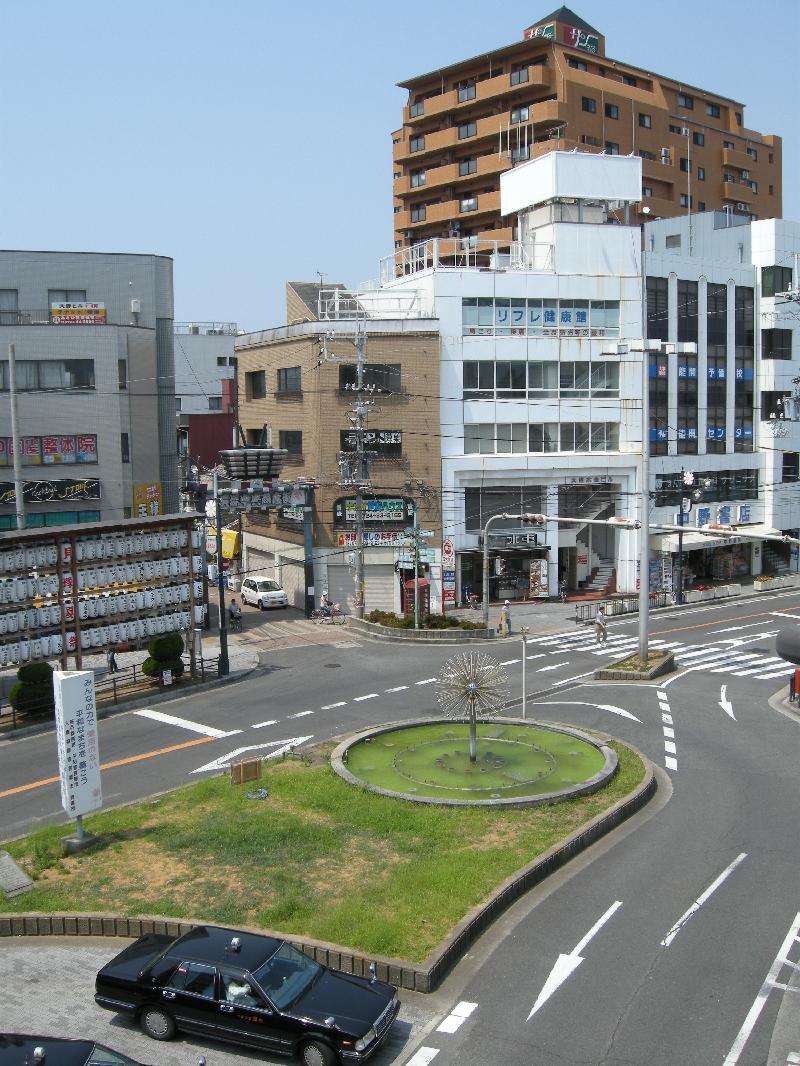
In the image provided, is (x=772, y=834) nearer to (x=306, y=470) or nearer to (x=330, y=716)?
(x=330, y=716)

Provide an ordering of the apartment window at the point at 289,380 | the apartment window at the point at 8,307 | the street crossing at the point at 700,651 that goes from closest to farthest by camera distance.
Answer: the street crossing at the point at 700,651 < the apartment window at the point at 289,380 < the apartment window at the point at 8,307

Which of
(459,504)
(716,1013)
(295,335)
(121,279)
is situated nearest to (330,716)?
(716,1013)

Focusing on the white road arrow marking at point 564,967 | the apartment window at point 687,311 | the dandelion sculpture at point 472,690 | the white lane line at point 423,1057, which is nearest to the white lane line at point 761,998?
the white road arrow marking at point 564,967

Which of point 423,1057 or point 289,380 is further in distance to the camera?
point 289,380

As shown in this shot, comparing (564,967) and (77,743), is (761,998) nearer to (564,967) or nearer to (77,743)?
(564,967)

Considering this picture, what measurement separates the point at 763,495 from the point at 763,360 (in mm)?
8109

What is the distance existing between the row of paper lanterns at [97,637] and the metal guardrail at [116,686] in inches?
62.7

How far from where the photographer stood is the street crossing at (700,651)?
1485 inches

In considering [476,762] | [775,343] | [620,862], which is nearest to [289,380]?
[775,343]

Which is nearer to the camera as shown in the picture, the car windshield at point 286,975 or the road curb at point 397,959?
the car windshield at point 286,975

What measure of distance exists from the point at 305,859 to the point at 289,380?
3713 centimetres

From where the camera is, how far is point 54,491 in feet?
160

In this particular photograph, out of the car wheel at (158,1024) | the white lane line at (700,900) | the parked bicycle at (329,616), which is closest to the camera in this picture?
the car wheel at (158,1024)

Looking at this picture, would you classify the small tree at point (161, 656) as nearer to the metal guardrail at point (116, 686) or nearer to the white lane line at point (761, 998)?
the metal guardrail at point (116, 686)
